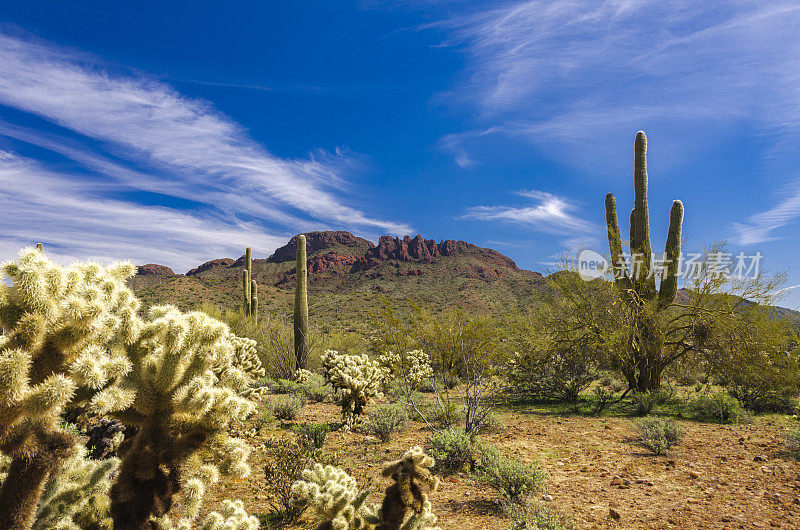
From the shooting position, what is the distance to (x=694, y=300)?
42.0 feet

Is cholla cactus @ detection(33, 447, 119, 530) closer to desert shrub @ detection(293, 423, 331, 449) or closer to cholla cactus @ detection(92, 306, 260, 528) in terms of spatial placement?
cholla cactus @ detection(92, 306, 260, 528)

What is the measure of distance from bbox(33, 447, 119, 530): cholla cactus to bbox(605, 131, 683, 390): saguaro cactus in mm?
13468

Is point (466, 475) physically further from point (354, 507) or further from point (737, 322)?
point (737, 322)

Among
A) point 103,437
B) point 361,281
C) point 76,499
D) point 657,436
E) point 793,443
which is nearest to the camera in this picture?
point 76,499

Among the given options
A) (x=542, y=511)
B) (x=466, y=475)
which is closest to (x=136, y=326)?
(x=542, y=511)

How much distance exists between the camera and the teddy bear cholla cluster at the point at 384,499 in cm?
265

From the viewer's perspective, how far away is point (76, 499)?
2.91m

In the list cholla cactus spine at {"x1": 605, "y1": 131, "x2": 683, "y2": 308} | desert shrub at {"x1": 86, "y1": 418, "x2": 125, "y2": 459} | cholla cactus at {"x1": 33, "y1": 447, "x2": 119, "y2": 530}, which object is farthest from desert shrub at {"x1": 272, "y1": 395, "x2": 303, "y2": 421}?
cholla cactus spine at {"x1": 605, "y1": 131, "x2": 683, "y2": 308}

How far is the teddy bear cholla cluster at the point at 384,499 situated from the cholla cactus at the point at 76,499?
139cm

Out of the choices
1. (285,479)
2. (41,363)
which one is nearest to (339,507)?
(285,479)

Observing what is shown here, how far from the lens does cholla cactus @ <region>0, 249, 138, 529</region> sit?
213cm

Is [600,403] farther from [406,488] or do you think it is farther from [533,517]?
[406,488]

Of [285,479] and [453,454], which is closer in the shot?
[285,479]

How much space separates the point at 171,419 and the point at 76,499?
1098mm
